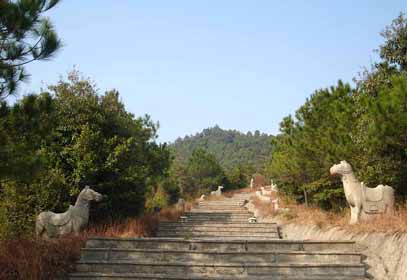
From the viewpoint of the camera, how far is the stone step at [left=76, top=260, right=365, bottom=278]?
755 cm

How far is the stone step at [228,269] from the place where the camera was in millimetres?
7555

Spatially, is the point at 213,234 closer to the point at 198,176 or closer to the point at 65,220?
the point at 65,220

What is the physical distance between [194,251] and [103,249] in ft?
5.67

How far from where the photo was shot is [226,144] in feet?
366

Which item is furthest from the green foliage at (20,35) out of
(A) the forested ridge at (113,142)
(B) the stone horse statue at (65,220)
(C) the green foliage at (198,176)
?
(C) the green foliage at (198,176)

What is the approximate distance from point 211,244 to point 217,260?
27.5 inches

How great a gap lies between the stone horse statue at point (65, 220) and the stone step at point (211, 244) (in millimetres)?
880

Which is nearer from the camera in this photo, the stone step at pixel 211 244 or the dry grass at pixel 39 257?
the dry grass at pixel 39 257

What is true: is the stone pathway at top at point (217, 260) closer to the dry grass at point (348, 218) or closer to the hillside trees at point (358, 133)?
the dry grass at point (348, 218)

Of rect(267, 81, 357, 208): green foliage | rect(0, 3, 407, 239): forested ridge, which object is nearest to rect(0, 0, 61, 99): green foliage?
rect(0, 3, 407, 239): forested ridge

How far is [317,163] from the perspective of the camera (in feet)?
44.1

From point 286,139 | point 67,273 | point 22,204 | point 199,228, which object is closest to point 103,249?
point 67,273

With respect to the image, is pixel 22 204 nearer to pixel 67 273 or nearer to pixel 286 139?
pixel 67 273

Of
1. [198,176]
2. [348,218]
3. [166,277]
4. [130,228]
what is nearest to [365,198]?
[348,218]
